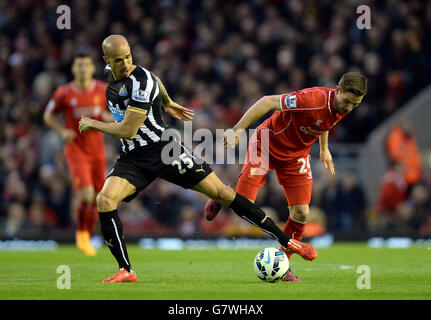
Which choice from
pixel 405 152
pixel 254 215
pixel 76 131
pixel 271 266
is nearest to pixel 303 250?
pixel 271 266

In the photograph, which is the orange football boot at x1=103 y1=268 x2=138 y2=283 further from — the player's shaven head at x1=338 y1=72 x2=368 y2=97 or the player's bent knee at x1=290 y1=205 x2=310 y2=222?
the player's shaven head at x1=338 y1=72 x2=368 y2=97

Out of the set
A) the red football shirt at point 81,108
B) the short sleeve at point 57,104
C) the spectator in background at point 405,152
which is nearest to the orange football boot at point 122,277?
the red football shirt at point 81,108

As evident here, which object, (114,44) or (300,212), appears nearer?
(114,44)

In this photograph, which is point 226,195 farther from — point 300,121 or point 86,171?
point 86,171

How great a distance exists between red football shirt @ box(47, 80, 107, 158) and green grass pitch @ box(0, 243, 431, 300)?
1.63 metres

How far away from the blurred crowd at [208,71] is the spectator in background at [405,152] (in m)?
0.53

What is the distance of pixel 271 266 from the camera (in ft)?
26.0

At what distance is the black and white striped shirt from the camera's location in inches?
302

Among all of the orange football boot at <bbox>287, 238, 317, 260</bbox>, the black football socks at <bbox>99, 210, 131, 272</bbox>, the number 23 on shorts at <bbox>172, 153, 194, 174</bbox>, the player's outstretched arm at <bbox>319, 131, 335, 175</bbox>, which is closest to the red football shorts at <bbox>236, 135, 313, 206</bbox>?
the player's outstretched arm at <bbox>319, 131, 335, 175</bbox>

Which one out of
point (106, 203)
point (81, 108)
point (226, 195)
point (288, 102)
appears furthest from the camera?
point (81, 108)

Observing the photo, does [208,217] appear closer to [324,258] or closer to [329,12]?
[324,258]

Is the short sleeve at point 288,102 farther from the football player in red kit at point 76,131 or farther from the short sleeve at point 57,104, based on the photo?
the short sleeve at point 57,104

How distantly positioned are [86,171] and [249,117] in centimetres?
471

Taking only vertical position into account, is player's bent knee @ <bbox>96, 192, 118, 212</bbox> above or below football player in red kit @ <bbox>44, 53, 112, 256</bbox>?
below
